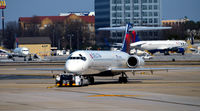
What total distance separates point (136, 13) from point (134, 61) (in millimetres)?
107150

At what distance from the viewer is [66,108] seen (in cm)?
2128

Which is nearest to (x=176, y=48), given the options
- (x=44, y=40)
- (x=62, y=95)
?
(x=44, y=40)

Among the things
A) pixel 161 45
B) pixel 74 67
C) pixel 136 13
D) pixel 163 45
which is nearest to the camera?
pixel 74 67

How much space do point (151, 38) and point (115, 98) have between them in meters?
119

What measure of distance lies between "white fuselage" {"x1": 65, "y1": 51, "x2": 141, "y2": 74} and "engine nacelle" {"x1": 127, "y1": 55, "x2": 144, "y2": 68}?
80 centimetres

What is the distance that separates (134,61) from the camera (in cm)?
4131

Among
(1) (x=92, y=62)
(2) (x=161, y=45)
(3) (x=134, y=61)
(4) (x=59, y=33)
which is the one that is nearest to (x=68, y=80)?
(1) (x=92, y=62)

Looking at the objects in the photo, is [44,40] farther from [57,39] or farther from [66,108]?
[66,108]

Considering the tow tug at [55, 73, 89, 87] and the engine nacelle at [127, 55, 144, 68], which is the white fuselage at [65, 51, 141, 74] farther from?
the engine nacelle at [127, 55, 144, 68]

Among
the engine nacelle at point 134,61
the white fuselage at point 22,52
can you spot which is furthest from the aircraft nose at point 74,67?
the white fuselage at point 22,52

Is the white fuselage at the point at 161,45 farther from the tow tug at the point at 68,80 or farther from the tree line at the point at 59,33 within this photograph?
the tow tug at the point at 68,80

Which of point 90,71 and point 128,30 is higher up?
point 128,30

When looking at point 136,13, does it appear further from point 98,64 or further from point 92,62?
point 92,62

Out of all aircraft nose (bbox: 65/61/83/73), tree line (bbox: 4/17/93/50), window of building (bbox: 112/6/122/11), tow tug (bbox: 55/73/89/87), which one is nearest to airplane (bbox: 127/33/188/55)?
tree line (bbox: 4/17/93/50)
